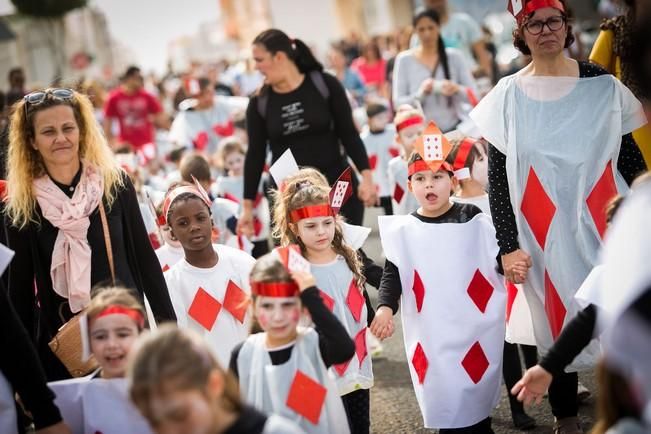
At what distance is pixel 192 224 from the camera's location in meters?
5.71

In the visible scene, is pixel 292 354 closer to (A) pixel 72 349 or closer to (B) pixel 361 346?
(A) pixel 72 349

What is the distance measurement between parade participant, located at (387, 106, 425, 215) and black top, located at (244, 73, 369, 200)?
0.86m

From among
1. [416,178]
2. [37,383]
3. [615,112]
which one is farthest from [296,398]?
A: [615,112]

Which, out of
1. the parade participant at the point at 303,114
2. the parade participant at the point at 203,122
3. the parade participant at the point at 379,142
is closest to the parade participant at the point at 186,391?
the parade participant at the point at 303,114

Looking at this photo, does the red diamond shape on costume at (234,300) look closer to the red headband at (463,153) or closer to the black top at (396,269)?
the black top at (396,269)

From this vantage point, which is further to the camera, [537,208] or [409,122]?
[409,122]

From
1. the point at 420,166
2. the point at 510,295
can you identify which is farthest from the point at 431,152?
the point at 510,295

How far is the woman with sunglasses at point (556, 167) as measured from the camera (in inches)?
199

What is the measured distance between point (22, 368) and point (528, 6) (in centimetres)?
276

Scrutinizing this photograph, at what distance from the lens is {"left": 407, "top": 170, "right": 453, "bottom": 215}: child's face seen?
5379 millimetres

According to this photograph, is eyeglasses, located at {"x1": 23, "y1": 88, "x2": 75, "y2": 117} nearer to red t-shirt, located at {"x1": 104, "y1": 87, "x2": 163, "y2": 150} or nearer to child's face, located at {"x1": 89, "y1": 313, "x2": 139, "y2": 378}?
child's face, located at {"x1": 89, "y1": 313, "x2": 139, "y2": 378}

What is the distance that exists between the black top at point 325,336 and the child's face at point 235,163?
5.54m

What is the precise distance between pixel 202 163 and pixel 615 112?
4.14 m

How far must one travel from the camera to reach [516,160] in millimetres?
5133
